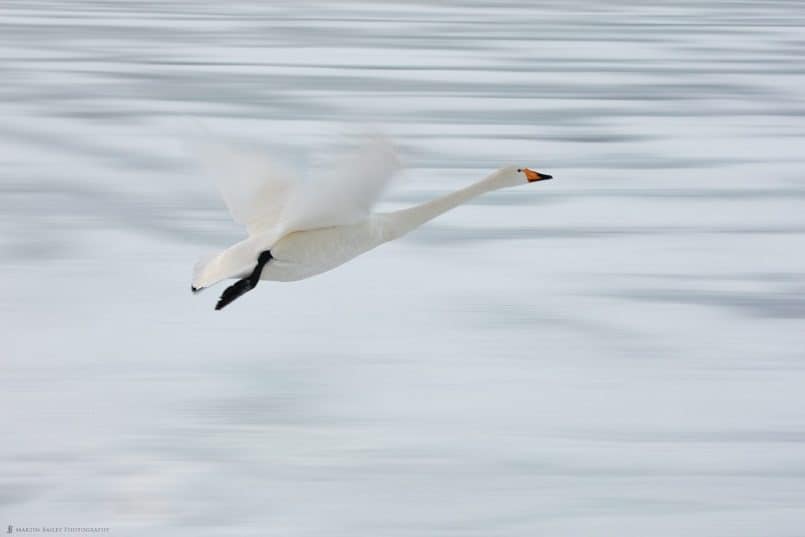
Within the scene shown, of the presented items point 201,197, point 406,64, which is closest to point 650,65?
point 406,64

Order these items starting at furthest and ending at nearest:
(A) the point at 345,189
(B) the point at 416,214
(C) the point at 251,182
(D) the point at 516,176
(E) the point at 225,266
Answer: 1. (D) the point at 516,176
2. (C) the point at 251,182
3. (B) the point at 416,214
4. (E) the point at 225,266
5. (A) the point at 345,189

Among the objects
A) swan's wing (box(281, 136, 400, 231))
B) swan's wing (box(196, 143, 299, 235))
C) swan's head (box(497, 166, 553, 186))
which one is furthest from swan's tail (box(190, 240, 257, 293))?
swan's head (box(497, 166, 553, 186))

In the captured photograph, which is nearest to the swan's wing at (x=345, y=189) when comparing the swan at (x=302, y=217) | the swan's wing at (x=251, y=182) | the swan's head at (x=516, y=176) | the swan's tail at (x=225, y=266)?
the swan at (x=302, y=217)

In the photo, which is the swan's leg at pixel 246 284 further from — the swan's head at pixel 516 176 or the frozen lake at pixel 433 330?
the swan's head at pixel 516 176

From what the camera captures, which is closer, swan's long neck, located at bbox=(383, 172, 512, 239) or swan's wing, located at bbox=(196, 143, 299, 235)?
swan's long neck, located at bbox=(383, 172, 512, 239)

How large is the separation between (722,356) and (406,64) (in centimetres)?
684

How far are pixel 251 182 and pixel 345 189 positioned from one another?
0.50 metres

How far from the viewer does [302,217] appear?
11.9ft

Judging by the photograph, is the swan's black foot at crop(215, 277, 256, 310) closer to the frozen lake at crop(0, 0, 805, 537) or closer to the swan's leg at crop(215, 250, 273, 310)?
the swan's leg at crop(215, 250, 273, 310)

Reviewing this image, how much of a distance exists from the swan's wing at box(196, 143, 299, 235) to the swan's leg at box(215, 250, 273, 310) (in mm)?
261

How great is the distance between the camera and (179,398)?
448 centimetres

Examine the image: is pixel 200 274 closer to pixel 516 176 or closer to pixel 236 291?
pixel 236 291

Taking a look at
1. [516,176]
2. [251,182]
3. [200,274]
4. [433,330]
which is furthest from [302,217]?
[433,330]

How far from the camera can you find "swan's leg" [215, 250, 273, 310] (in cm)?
360
